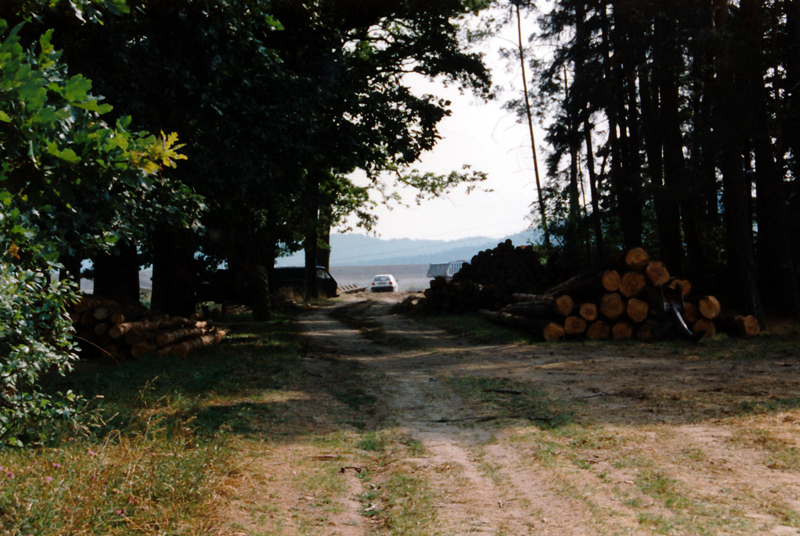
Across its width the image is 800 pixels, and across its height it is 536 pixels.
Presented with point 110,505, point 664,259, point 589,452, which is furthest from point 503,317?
point 110,505

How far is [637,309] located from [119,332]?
10199 mm

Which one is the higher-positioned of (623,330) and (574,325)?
(574,325)

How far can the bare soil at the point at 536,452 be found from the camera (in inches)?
157

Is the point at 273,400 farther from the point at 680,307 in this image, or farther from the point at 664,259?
the point at 664,259

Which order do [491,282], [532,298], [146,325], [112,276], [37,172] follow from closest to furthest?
[37,172], [146,325], [112,276], [532,298], [491,282]

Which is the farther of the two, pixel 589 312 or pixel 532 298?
pixel 532 298

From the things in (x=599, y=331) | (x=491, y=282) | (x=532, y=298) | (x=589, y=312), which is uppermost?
(x=491, y=282)

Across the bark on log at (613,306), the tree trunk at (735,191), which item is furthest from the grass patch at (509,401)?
the tree trunk at (735,191)

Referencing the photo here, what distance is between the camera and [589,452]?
5.27 meters

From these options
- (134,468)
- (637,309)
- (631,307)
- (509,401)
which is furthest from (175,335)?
(637,309)

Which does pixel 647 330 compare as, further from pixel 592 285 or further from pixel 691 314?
pixel 592 285

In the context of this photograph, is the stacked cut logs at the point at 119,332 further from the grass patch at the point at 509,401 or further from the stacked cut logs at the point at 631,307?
the stacked cut logs at the point at 631,307

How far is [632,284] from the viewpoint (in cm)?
1261

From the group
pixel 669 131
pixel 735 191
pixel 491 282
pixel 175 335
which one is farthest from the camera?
pixel 491 282
